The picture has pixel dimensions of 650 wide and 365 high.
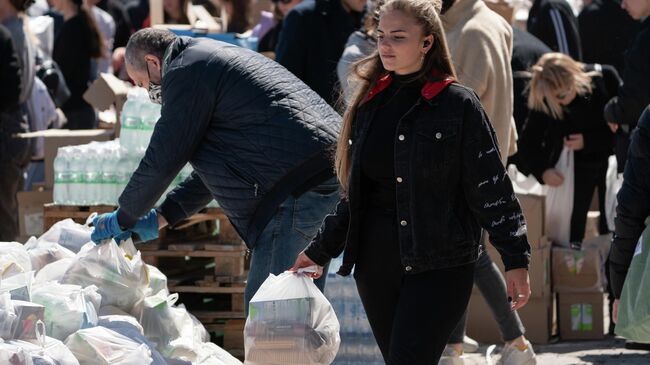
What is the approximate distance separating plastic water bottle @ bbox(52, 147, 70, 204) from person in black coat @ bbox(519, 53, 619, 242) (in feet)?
8.81

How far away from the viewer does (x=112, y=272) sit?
529cm

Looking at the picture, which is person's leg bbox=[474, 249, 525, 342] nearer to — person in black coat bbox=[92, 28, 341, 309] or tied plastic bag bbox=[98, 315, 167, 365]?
person in black coat bbox=[92, 28, 341, 309]

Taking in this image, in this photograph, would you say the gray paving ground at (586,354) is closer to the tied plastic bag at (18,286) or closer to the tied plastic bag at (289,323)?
the tied plastic bag at (289,323)

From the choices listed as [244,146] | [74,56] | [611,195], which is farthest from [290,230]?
[74,56]

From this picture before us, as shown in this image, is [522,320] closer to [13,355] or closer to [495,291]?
[495,291]

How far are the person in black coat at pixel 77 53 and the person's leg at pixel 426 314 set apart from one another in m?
6.76

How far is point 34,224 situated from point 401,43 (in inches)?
154

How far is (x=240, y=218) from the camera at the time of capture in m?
4.75

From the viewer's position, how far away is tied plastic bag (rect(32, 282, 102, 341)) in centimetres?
496

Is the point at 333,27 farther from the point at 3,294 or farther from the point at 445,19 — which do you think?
the point at 3,294

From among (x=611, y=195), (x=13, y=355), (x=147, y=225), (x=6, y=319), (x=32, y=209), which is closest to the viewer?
(x=13, y=355)

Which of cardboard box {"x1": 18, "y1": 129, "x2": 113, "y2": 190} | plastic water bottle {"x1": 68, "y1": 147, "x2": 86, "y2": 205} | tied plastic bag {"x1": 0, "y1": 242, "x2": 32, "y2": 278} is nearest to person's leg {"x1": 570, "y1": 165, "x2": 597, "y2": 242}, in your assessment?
cardboard box {"x1": 18, "y1": 129, "x2": 113, "y2": 190}

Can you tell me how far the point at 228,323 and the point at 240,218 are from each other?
172 centimetres

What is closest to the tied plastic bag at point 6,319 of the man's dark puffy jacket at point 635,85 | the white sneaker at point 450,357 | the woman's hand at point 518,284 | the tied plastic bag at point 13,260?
the tied plastic bag at point 13,260
